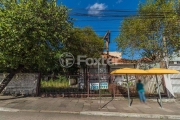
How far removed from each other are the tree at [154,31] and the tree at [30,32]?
615cm

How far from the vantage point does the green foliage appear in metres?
8.39

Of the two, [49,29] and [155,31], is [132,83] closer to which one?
[155,31]

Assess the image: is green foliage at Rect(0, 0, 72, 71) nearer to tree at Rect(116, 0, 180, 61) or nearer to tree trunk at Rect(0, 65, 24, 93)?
tree trunk at Rect(0, 65, 24, 93)

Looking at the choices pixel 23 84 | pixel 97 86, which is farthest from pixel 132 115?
pixel 23 84

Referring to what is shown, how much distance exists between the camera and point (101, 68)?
1473 cm

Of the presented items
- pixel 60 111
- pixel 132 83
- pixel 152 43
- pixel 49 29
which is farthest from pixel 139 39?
pixel 60 111

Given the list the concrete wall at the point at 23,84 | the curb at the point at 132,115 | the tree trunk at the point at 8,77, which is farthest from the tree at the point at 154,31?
the tree trunk at the point at 8,77

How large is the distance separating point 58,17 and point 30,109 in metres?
5.80

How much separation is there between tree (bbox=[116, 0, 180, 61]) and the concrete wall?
8441 mm

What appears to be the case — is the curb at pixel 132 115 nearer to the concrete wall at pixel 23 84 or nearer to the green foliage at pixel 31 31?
the green foliage at pixel 31 31

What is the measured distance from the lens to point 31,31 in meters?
8.91

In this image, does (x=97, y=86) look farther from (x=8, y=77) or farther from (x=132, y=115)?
(x=8, y=77)

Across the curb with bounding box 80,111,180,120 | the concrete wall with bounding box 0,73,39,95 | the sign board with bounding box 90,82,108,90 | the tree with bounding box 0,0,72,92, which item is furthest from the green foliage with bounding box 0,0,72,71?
the curb with bounding box 80,111,180,120

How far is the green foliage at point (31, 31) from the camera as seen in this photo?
→ 839 cm
